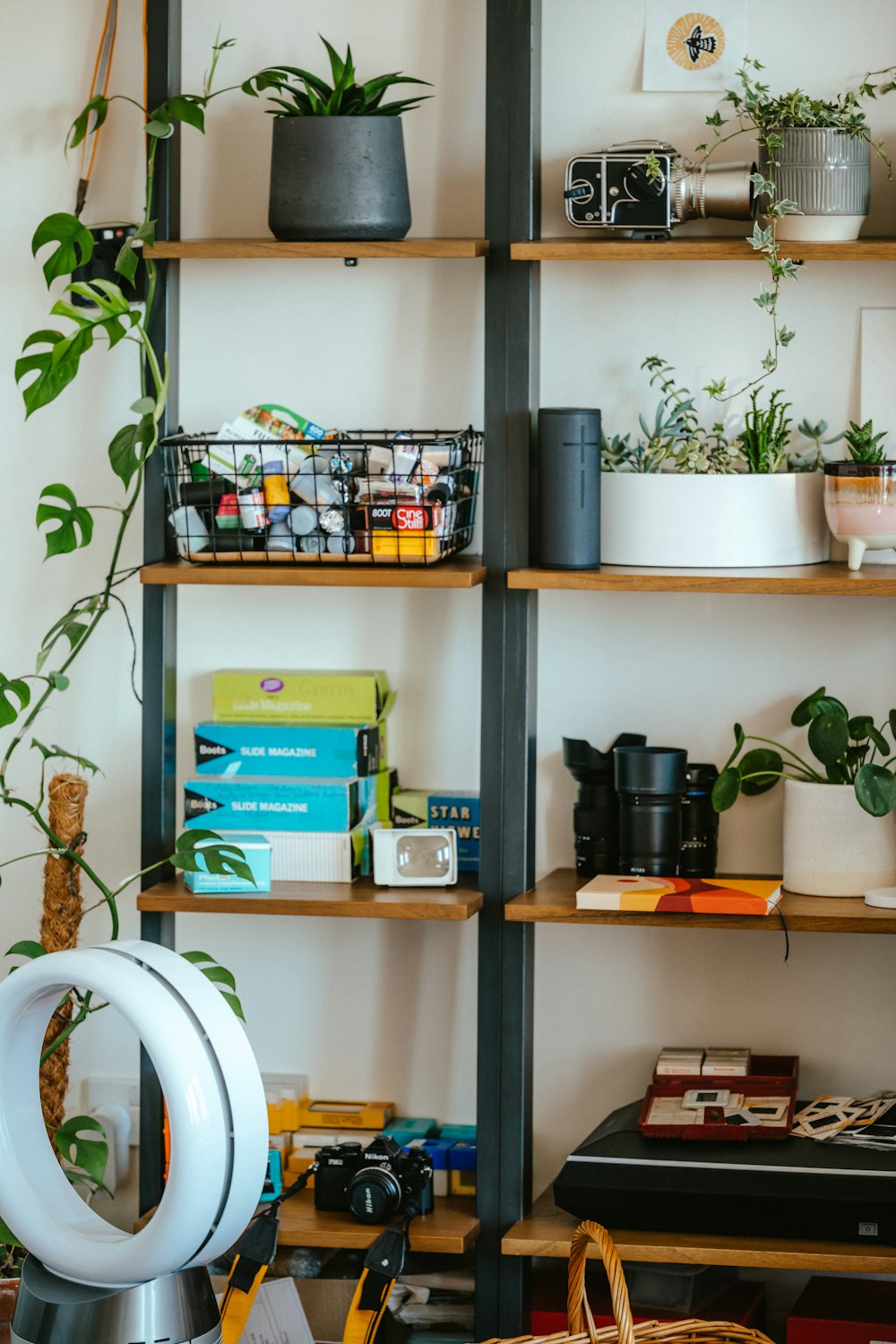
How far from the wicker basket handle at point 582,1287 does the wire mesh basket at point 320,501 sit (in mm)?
816

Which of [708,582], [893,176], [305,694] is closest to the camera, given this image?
[708,582]

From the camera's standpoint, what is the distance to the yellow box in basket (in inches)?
89.1

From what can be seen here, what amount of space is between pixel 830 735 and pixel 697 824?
0.72 ft

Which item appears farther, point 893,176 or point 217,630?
point 217,630

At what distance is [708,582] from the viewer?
1931 mm

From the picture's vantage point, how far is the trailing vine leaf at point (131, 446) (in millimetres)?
2035

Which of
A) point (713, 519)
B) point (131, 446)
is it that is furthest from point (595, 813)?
point (131, 446)

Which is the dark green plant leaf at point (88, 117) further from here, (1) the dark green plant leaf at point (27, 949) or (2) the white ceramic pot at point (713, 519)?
(1) the dark green plant leaf at point (27, 949)

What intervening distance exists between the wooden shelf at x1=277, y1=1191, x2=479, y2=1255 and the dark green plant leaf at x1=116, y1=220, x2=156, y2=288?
3.96 feet

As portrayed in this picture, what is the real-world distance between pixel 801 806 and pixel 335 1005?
2.45ft

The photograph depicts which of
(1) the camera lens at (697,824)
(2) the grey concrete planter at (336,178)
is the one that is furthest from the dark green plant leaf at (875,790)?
(2) the grey concrete planter at (336,178)

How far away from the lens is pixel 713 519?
1.99 metres

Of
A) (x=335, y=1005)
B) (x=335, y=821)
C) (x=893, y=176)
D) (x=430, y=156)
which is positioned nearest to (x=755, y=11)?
(x=893, y=176)

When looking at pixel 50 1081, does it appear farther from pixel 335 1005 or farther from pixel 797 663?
pixel 797 663
